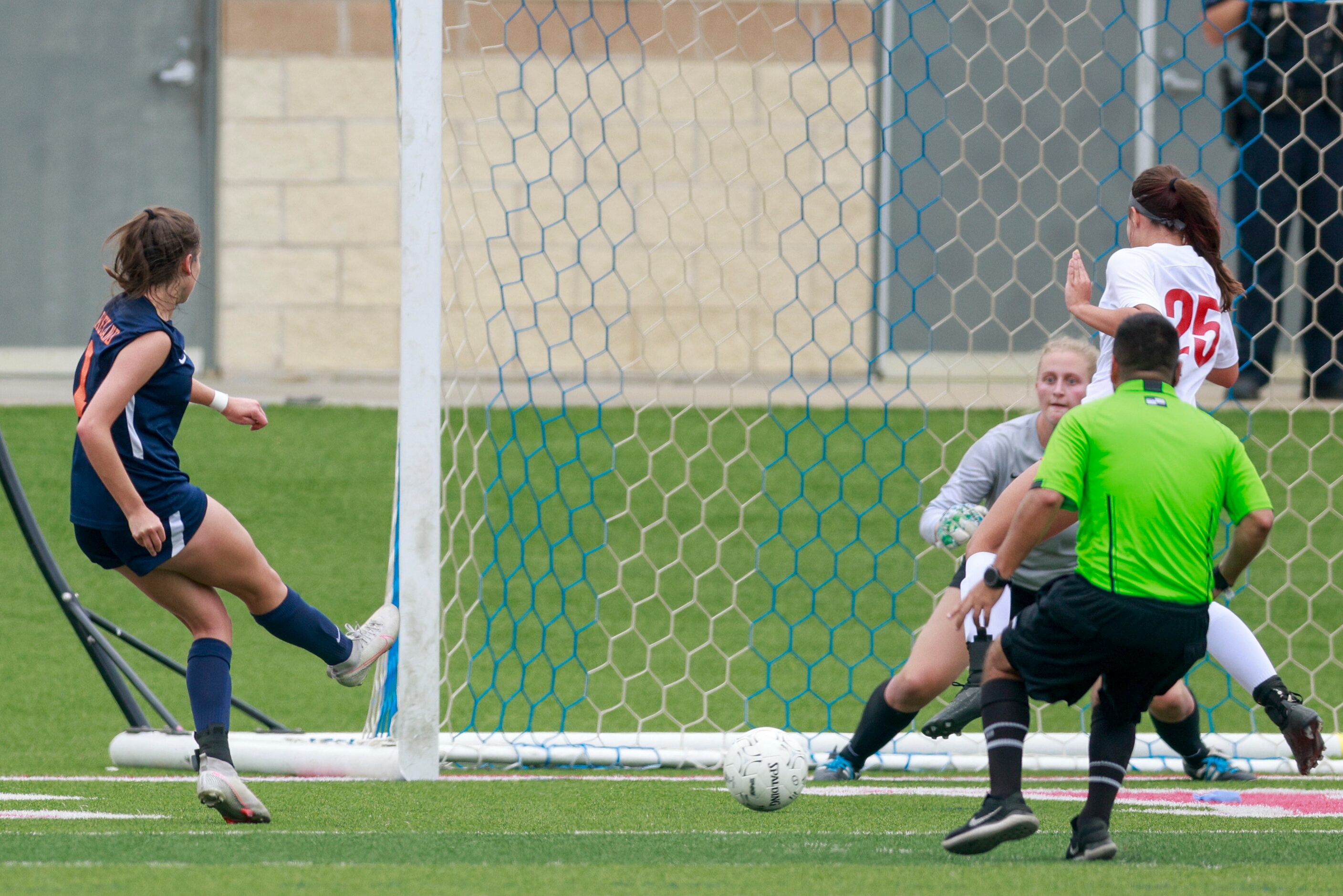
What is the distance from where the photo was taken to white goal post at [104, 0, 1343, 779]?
262 inches

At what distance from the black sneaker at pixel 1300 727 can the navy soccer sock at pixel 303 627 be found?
2260mm

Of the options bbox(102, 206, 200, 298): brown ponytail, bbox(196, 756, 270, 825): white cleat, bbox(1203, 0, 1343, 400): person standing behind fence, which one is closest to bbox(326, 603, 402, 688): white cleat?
bbox(196, 756, 270, 825): white cleat

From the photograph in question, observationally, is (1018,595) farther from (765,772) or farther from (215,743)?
(215,743)

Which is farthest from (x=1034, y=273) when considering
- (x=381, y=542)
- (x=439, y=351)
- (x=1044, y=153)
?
(x=439, y=351)

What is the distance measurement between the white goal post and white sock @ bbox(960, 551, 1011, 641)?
4.54ft

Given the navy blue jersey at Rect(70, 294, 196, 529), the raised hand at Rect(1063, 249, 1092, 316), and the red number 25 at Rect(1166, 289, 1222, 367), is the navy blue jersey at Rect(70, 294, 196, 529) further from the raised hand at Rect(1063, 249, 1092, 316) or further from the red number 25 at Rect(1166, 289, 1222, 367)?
the red number 25 at Rect(1166, 289, 1222, 367)

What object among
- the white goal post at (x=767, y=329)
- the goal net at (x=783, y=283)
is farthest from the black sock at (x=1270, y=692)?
the goal net at (x=783, y=283)

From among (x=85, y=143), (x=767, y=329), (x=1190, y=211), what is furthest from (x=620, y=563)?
(x=85, y=143)

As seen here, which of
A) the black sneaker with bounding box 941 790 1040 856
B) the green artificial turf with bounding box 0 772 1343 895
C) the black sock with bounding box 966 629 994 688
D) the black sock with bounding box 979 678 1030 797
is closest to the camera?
the green artificial turf with bounding box 0 772 1343 895

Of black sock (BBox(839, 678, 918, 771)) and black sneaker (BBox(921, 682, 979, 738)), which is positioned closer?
black sneaker (BBox(921, 682, 979, 738))

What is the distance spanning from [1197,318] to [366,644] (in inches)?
89.5

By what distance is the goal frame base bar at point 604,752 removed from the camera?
191 inches

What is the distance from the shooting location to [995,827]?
320 cm

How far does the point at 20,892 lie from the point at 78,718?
123 inches
